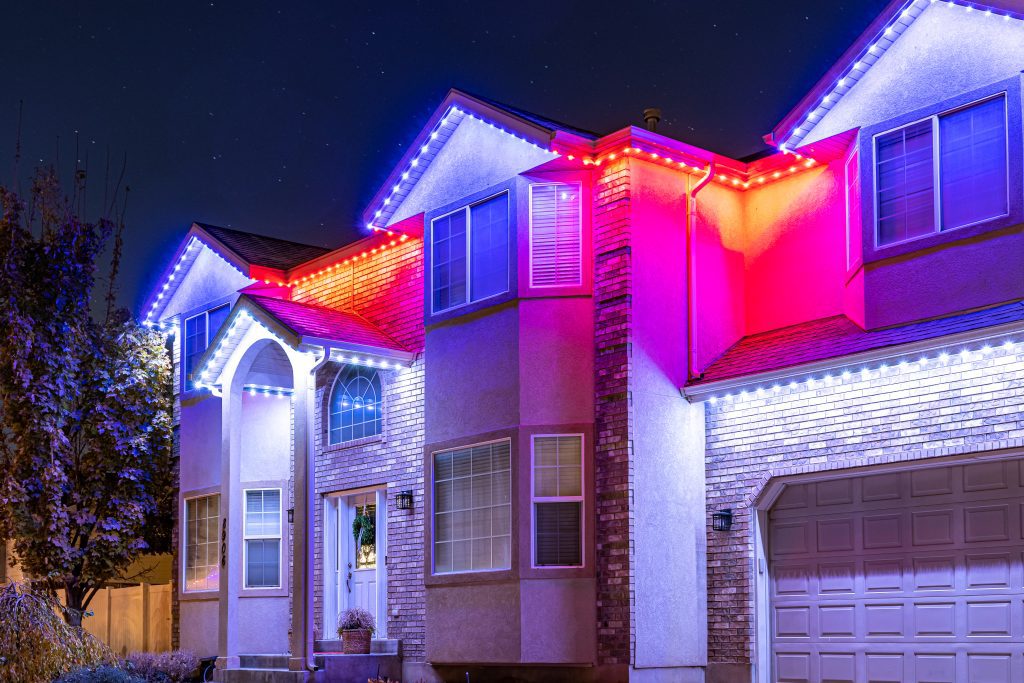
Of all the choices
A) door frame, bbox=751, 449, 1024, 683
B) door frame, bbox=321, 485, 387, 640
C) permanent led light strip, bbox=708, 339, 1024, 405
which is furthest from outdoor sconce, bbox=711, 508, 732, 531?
door frame, bbox=321, 485, 387, 640

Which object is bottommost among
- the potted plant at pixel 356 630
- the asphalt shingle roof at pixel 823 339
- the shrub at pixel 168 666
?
the shrub at pixel 168 666

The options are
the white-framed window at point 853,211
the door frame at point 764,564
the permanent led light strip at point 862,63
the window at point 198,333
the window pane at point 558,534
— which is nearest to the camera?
the permanent led light strip at point 862,63

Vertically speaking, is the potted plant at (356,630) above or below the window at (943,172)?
below

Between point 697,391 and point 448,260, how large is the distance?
423cm

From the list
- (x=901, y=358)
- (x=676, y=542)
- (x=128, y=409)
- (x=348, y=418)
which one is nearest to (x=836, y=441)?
(x=901, y=358)

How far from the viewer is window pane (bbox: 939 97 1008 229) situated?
12.8 m

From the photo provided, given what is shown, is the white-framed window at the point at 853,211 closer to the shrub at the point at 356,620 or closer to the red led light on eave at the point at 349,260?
the red led light on eave at the point at 349,260

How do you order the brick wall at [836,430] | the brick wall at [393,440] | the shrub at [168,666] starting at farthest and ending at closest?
1. the shrub at [168,666]
2. the brick wall at [393,440]
3. the brick wall at [836,430]

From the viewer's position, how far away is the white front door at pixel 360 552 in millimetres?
18984

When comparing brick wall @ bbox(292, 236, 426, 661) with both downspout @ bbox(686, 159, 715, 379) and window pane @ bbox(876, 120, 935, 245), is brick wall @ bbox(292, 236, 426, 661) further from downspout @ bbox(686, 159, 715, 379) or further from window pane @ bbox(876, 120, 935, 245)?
window pane @ bbox(876, 120, 935, 245)

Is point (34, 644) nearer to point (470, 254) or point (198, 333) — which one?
point (470, 254)

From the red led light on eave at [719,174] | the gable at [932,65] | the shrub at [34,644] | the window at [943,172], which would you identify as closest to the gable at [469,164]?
the red led light on eave at [719,174]

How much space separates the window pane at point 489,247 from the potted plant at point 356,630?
16.1 ft

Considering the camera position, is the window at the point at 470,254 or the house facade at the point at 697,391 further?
the window at the point at 470,254
